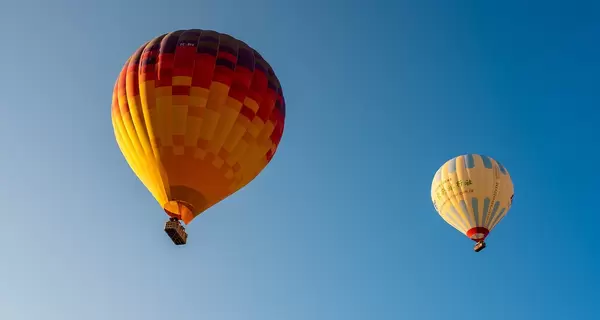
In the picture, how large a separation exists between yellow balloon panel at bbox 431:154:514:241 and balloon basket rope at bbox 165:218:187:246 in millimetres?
11043

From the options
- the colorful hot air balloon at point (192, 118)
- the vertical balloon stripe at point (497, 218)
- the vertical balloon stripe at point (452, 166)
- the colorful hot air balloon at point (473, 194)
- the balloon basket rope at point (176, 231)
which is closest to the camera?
the balloon basket rope at point (176, 231)

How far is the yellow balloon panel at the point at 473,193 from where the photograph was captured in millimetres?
22594

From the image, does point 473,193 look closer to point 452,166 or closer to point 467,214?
point 467,214

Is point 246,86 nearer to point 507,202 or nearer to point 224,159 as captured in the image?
point 224,159

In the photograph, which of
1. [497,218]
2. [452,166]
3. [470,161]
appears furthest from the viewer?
[452,166]

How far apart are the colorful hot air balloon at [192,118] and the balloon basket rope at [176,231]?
0.07 ft

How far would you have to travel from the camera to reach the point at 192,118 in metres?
15.9

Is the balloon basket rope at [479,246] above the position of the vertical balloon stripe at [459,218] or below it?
below

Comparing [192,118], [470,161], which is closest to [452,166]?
[470,161]

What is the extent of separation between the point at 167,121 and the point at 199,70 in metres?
1.51

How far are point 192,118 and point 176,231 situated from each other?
274 cm

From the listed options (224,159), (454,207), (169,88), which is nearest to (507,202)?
(454,207)

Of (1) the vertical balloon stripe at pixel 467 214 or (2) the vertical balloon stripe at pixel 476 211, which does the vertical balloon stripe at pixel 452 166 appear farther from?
(2) the vertical balloon stripe at pixel 476 211

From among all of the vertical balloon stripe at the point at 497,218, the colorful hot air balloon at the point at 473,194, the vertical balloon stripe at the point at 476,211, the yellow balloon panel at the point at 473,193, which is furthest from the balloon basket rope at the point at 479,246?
the vertical balloon stripe at the point at 497,218
